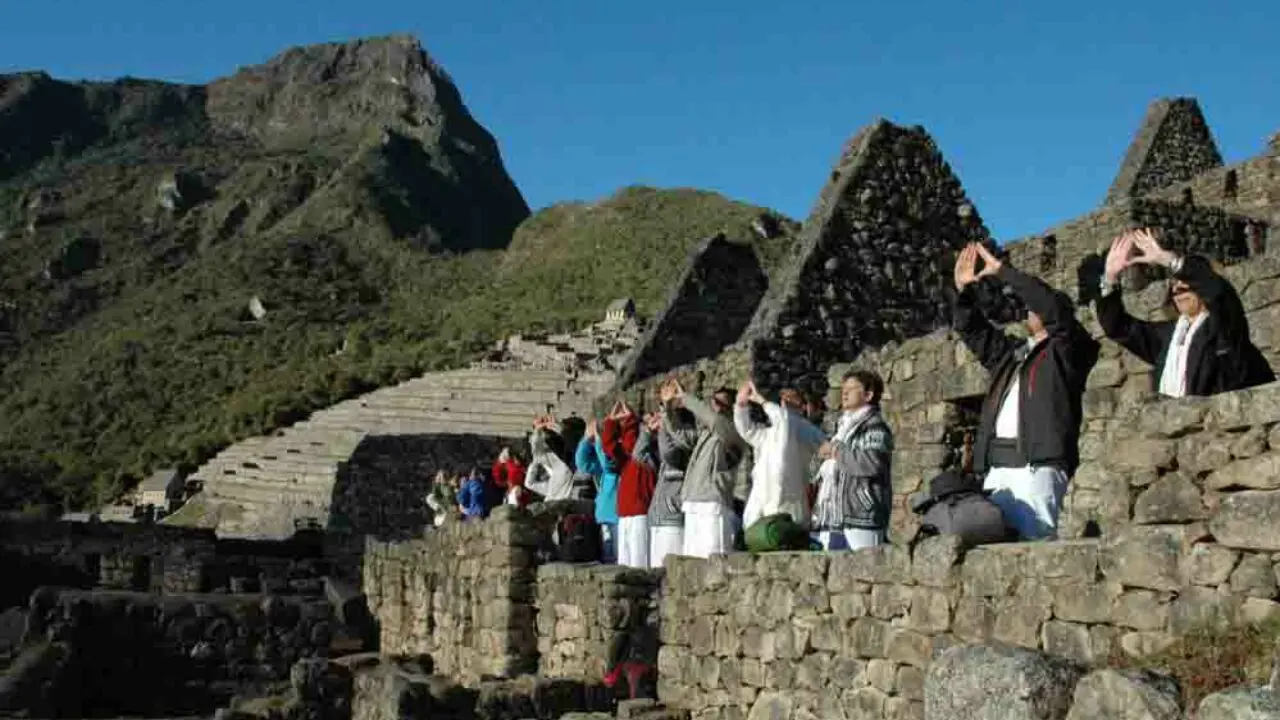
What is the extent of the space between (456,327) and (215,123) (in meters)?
96.9

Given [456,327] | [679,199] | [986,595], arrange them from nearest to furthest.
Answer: [986,595] → [456,327] → [679,199]

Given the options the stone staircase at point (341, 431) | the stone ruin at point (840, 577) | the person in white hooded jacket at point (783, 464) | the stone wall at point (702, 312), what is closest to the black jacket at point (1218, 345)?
the stone ruin at point (840, 577)

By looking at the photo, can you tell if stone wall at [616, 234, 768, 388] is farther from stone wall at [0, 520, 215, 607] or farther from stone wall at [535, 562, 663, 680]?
stone wall at [0, 520, 215, 607]

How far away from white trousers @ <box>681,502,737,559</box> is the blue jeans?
211 cm

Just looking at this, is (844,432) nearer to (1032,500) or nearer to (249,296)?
(1032,500)

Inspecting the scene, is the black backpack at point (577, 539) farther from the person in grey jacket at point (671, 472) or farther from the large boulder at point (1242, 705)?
the large boulder at point (1242, 705)

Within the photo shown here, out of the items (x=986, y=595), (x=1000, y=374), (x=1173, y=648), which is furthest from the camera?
(x=1000, y=374)

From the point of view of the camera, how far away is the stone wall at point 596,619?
9.04 meters

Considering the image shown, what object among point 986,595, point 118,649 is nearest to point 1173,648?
point 986,595

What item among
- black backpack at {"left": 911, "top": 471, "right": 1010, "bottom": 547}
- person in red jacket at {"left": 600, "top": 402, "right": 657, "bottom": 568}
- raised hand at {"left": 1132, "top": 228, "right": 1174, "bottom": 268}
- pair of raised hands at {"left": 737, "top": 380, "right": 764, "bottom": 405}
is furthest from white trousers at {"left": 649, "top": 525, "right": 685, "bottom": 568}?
raised hand at {"left": 1132, "top": 228, "right": 1174, "bottom": 268}

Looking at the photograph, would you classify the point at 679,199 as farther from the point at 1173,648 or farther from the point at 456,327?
Result: the point at 1173,648

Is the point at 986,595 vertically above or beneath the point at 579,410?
beneath

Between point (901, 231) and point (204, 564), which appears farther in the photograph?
point (204, 564)

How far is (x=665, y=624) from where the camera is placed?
8.23 metres
